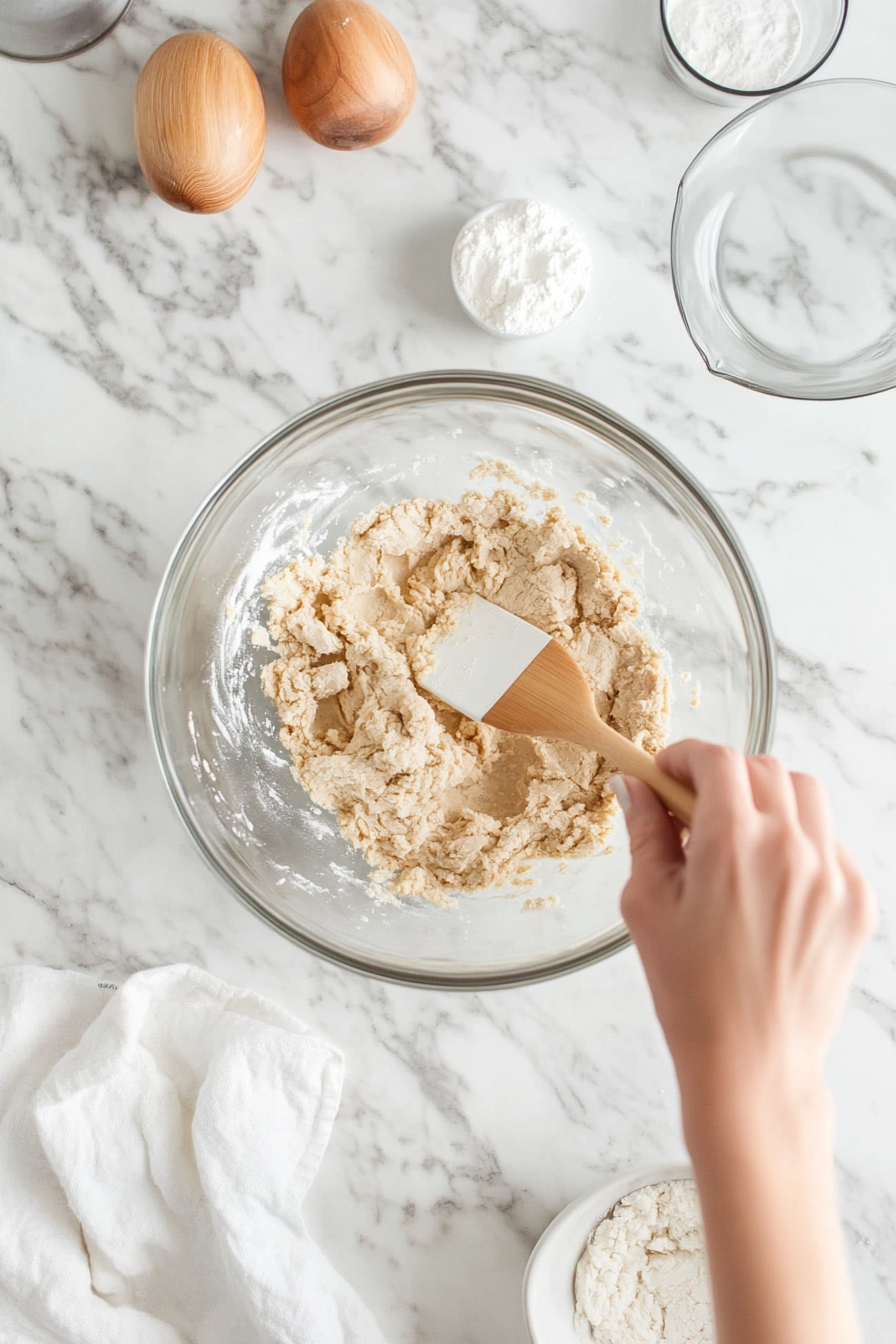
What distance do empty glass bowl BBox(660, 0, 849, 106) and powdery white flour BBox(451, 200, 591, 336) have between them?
1.18ft

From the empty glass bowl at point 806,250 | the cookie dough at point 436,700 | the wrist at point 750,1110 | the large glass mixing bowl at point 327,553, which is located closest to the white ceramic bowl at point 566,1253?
the large glass mixing bowl at point 327,553

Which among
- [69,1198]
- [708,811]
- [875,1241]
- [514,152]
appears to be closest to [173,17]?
[514,152]

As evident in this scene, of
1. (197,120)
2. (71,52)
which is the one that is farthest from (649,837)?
(71,52)

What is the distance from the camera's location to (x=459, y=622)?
1.62 m

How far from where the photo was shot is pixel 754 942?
100 centimetres

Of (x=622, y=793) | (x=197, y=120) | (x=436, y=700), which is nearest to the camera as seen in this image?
(x=622, y=793)

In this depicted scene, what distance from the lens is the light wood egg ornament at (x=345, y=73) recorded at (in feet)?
5.05

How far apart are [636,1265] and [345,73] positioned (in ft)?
6.83

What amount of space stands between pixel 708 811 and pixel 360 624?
2.61 ft

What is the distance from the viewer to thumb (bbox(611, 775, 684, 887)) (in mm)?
1078

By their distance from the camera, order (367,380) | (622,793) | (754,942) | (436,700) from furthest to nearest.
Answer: (367,380)
(436,700)
(622,793)
(754,942)

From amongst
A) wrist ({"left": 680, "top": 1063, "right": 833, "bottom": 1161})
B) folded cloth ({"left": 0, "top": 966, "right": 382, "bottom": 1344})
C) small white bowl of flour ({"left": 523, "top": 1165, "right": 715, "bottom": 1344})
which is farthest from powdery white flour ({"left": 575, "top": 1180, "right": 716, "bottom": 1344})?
wrist ({"left": 680, "top": 1063, "right": 833, "bottom": 1161})

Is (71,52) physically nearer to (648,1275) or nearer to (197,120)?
(197,120)

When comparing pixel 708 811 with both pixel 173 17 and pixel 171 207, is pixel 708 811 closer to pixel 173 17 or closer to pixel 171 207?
pixel 171 207
